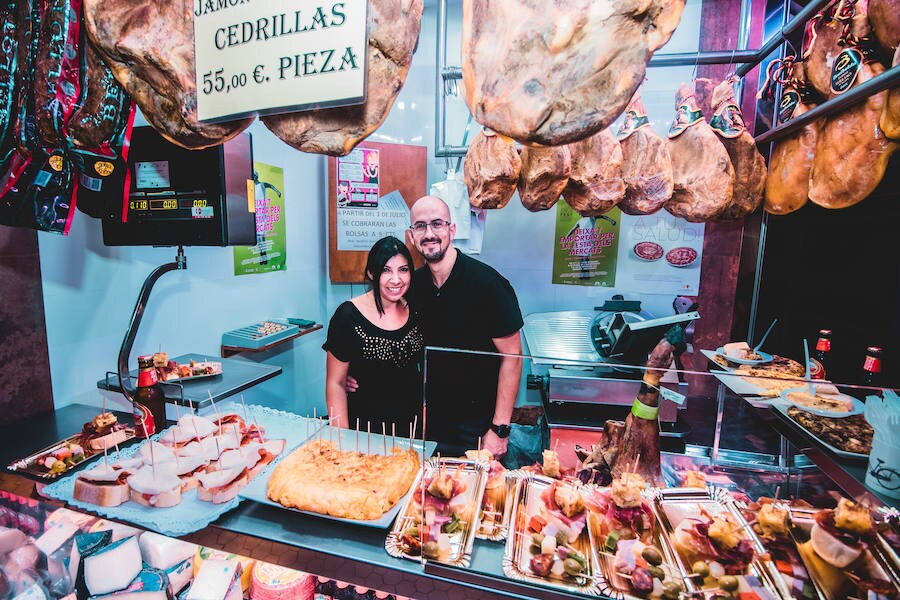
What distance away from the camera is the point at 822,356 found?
2393 mm

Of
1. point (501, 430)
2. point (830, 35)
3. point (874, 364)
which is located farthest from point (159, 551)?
point (830, 35)

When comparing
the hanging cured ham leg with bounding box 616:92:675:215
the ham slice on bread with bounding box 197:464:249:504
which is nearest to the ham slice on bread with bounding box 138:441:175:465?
the ham slice on bread with bounding box 197:464:249:504

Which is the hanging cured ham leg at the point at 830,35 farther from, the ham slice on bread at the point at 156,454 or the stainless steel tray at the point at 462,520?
the ham slice on bread at the point at 156,454

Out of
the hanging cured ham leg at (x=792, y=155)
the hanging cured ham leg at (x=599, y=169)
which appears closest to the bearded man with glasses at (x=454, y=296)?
the hanging cured ham leg at (x=599, y=169)

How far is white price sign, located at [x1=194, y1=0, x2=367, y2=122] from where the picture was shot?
849 millimetres

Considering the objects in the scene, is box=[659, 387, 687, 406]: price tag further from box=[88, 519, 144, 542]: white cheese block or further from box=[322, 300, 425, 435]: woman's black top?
box=[88, 519, 144, 542]: white cheese block

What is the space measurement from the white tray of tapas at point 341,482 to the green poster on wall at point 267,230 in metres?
2.61

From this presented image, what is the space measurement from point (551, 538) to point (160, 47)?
61.7 inches

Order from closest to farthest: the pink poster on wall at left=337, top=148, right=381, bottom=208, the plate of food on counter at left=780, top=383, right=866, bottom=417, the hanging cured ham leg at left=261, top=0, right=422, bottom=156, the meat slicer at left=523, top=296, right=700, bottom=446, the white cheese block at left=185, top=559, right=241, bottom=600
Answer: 1. the hanging cured ham leg at left=261, top=0, right=422, bottom=156
2. the plate of food on counter at left=780, top=383, right=866, bottom=417
3. the meat slicer at left=523, top=296, right=700, bottom=446
4. the white cheese block at left=185, top=559, right=241, bottom=600
5. the pink poster on wall at left=337, top=148, right=381, bottom=208

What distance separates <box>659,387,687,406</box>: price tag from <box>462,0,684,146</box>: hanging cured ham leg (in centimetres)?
64

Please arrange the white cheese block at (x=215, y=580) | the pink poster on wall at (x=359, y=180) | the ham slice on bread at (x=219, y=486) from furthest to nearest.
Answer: the pink poster on wall at (x=359, y=180)
the white cheese block at (x=215, y=580)
the ham slice on bread at (x=219, y=486)

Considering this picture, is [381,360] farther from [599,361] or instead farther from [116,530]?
[116,530]

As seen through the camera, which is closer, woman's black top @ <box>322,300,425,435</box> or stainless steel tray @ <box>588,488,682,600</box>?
stainless steel tray @ <box>588,488,682,600</box>

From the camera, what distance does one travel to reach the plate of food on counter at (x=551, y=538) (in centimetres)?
96
